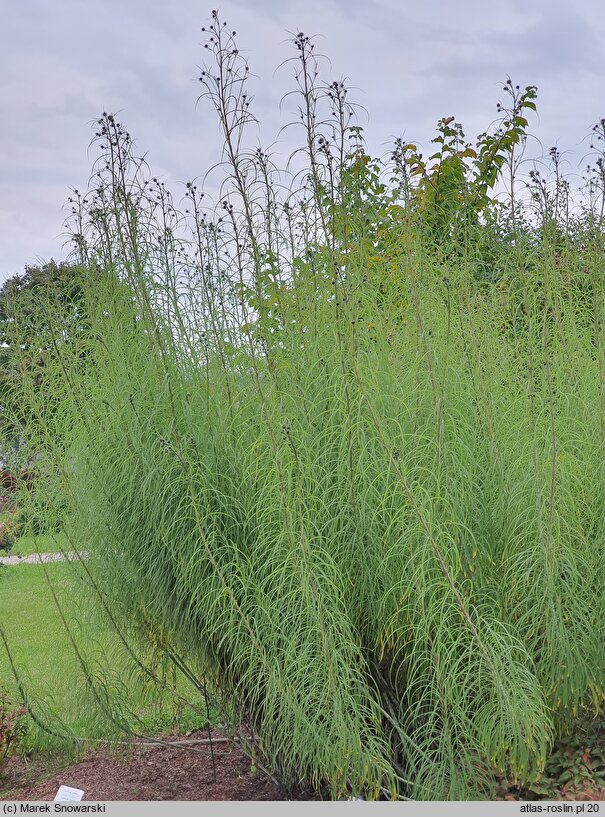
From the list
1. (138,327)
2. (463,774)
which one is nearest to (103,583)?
(138,327)

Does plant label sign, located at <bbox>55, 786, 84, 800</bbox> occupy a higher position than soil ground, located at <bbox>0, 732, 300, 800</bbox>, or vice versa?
plant label sign, located at <bbox>55, 786, 84, 800</bbox>

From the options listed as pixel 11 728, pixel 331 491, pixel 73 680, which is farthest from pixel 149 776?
pixel 331 491

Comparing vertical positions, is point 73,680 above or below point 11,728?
above

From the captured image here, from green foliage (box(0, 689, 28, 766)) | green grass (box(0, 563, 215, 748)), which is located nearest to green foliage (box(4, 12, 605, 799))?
green grass (box(0, 563, 215, 748))

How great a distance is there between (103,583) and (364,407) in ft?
5.72

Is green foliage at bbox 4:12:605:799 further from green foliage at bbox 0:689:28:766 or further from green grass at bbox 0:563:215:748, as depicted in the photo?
green foliage at bbox 0:689:28:766

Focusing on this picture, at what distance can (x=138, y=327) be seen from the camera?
4422 mm

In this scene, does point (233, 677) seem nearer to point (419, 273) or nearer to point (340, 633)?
point (340, 633)

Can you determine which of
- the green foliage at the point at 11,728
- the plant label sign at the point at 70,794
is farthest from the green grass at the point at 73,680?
the plant label sign at the point at 70,794

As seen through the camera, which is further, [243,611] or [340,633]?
[243,611]

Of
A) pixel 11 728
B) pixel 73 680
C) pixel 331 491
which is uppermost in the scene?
pixel 331 491

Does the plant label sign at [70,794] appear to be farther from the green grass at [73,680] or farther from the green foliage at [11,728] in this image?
the green foliage at [11,728]

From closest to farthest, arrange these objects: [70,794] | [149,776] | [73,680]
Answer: [70,794] < [73,680] < [149,776]

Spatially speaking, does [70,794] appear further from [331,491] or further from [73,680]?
[331,491]
